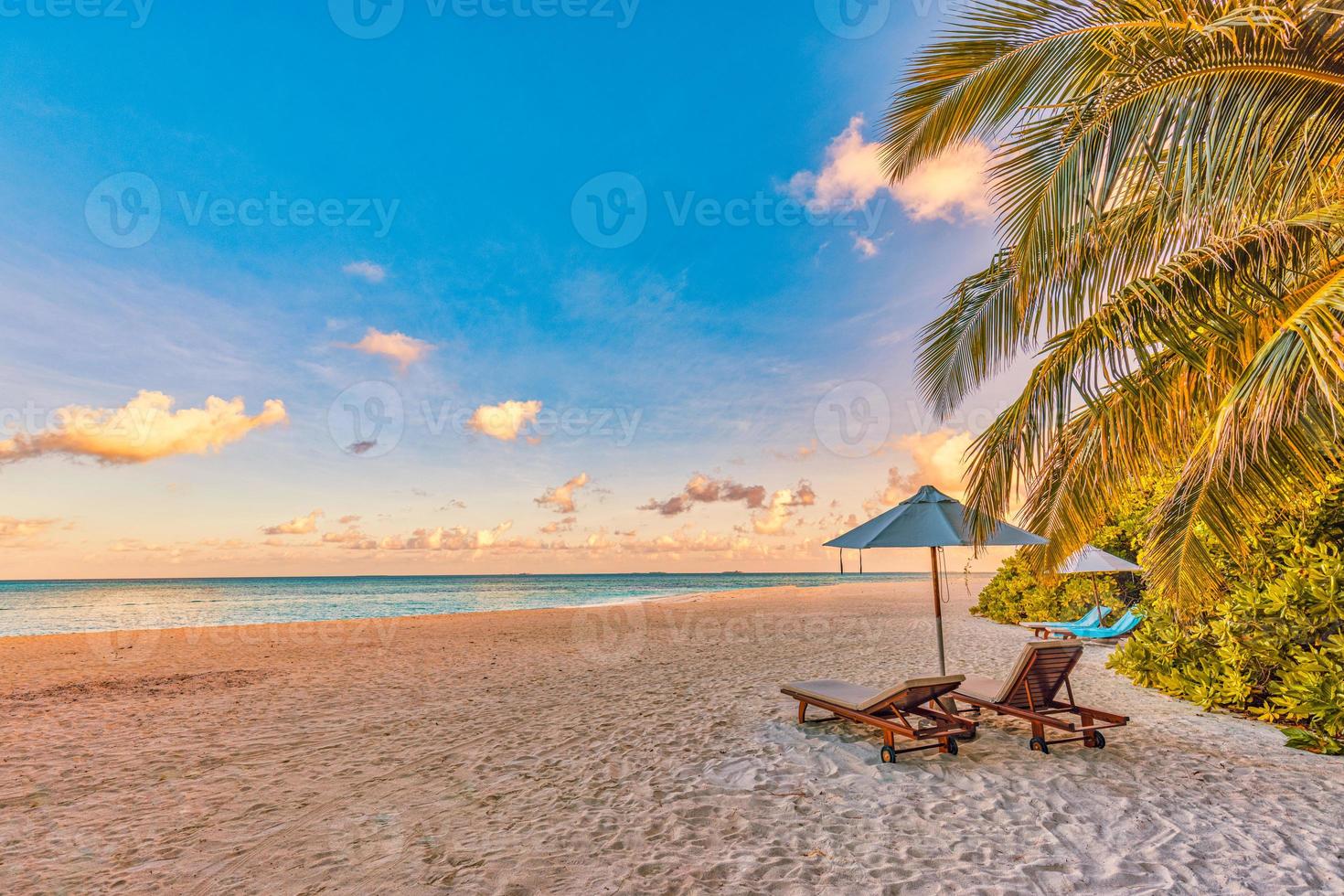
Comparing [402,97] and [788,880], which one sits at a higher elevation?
[402,97]

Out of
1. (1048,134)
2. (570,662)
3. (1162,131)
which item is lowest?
(570,662)

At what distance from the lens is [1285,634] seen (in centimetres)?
553

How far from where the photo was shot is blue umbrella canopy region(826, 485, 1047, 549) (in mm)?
5656

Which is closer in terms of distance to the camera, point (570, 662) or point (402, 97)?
point (570, 662)

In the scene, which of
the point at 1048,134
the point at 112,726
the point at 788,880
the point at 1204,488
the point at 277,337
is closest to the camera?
the point at 788,880

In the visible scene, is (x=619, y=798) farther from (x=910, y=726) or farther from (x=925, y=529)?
(x=925, y=529)

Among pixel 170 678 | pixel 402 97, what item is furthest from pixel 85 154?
pixel 170 678

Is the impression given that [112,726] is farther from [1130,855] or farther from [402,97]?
[402,97]

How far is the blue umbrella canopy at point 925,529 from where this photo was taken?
5.66 meters

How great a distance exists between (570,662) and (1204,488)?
9.27 m

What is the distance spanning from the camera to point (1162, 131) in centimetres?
357

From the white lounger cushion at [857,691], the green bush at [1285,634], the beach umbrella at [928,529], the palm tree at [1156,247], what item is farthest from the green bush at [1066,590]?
the white lounger cushion at [857,691]

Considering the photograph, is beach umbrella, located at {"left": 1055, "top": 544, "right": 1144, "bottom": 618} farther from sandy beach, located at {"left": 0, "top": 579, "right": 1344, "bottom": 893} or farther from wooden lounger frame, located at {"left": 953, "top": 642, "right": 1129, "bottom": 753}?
wooden lounger frame, located at {"left": 953, "top": 642, "right": 1129, "bottom": 753}

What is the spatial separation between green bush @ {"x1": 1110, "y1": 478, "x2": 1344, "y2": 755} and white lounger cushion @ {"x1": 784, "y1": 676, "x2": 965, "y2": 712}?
2718 millimetres
